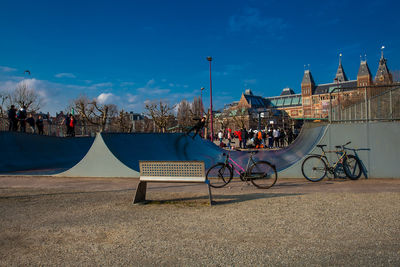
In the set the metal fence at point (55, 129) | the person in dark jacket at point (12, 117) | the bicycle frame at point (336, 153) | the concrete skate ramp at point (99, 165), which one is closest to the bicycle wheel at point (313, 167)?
the bicycle frame at point (336, 153)

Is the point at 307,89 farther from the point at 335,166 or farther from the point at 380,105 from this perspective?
the point at 335,166

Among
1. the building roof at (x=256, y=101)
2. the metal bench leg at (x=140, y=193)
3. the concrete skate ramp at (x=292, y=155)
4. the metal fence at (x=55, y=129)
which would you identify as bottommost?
the metal bench leg at (x=140, y=193)

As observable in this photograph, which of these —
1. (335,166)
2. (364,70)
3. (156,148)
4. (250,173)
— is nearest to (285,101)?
(364,70)

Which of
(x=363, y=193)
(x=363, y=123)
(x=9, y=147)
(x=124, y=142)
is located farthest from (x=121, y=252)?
(x=9, y=147)

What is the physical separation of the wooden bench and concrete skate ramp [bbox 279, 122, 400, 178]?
421cm

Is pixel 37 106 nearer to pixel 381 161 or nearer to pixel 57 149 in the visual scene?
pixel 57 149

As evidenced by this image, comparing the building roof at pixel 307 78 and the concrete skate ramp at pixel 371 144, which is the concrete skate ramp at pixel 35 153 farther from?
the building roof at pixel 307 78

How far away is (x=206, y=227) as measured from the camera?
14.8ft

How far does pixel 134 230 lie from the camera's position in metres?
4.45

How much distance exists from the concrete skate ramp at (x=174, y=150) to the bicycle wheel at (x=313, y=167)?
1.23m

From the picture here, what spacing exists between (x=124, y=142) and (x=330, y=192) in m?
8.60

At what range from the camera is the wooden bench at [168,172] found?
20.0 feet

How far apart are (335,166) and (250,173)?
10.1ft

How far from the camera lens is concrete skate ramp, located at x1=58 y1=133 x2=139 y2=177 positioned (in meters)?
10.5
